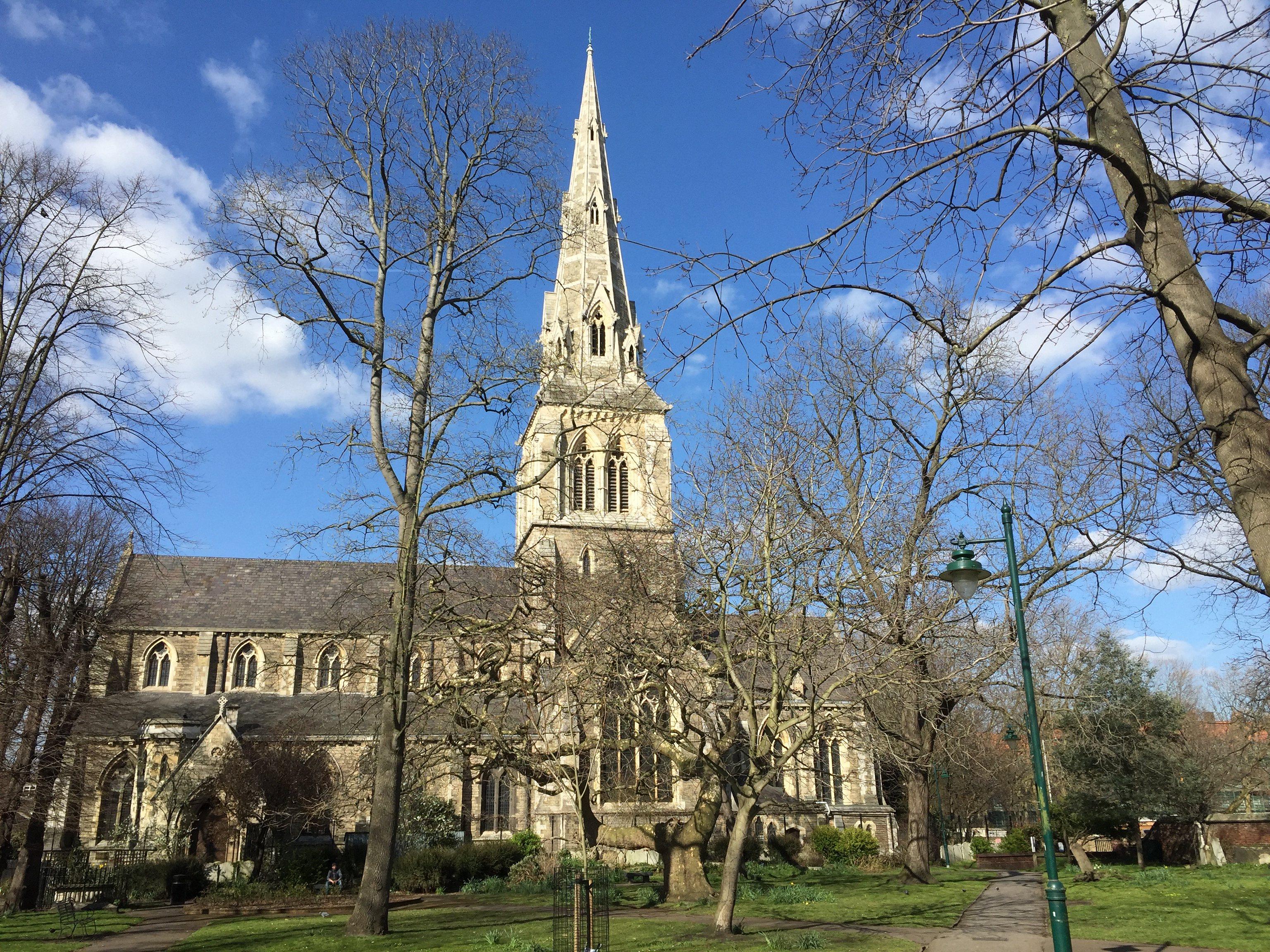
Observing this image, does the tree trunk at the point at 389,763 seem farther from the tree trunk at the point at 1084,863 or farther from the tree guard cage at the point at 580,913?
the tree trunk at the point at 1084,863

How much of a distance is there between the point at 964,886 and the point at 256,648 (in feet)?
101

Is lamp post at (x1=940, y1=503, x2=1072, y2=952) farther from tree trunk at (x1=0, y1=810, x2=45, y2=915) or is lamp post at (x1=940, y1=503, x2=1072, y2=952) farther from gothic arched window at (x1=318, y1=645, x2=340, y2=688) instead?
gothic arched window at (x1=318, y1=645, x2=340, y2=688)

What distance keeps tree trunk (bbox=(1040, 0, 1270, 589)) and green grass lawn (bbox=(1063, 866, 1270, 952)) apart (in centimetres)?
1028

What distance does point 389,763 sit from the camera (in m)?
15.7

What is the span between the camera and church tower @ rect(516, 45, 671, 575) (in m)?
37.0

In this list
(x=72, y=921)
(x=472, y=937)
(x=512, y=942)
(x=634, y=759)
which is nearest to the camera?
(x=512, y=942)

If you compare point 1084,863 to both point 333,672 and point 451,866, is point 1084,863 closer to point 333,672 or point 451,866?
point 451,866

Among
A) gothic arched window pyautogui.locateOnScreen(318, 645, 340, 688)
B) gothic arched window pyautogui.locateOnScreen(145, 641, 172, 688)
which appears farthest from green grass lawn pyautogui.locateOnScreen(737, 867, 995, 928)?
gothic arched window pyautogui.locateOnScreen(145, 641, 172, 688)

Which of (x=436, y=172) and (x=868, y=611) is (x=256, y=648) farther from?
(x=868, y=611)

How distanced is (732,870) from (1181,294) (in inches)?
451

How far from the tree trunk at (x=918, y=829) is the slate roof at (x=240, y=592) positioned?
19.3m

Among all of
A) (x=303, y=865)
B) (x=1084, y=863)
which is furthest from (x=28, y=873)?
(x=1084, y=863)

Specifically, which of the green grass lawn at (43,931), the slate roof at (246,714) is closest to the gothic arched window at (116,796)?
the slate roof at (246,714)

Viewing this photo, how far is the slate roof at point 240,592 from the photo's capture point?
4022 centimetres
